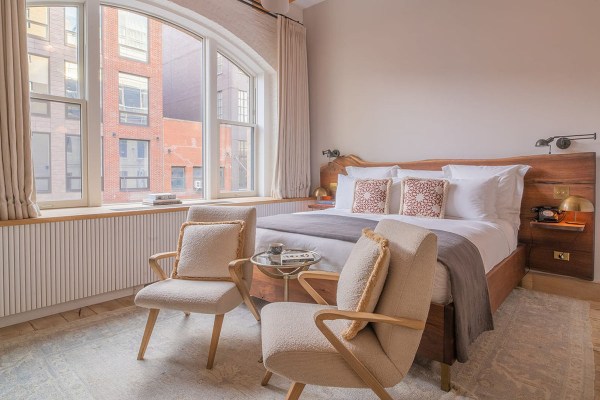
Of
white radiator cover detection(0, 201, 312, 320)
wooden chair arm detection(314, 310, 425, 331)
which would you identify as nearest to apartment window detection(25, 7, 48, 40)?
white radiator cover detection(0, 201, 312, 320)

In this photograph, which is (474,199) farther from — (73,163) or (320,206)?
(73,163)

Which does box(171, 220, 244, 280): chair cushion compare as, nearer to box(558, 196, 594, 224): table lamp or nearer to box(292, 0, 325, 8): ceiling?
box(558, 196, 594, 224): table lamp

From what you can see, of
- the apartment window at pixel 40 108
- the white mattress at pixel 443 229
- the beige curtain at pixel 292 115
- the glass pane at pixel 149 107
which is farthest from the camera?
the beige curtain at pixel 292 115

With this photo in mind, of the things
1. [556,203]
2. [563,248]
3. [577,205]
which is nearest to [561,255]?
[563,248]

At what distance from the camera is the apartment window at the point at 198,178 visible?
162 inches

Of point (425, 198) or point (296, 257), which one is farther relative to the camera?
point (425, 198)

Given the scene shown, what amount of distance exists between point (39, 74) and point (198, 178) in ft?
5.66

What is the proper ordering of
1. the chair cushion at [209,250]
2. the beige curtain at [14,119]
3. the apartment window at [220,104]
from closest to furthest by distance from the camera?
the chair cushion at [209,250], the beige curtain at [14,119], the apartment window at [220,104]

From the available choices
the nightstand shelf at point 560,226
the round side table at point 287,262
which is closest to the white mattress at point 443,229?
the round side table at point 287,262

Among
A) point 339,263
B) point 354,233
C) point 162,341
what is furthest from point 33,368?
point 354,233

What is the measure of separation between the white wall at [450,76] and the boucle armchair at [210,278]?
2.41 meters

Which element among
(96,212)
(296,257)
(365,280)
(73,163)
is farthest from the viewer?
(73,163)

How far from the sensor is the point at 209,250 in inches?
91.6

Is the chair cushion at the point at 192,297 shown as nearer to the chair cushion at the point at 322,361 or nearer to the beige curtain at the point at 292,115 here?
the chair cushion at the point at 322,361
